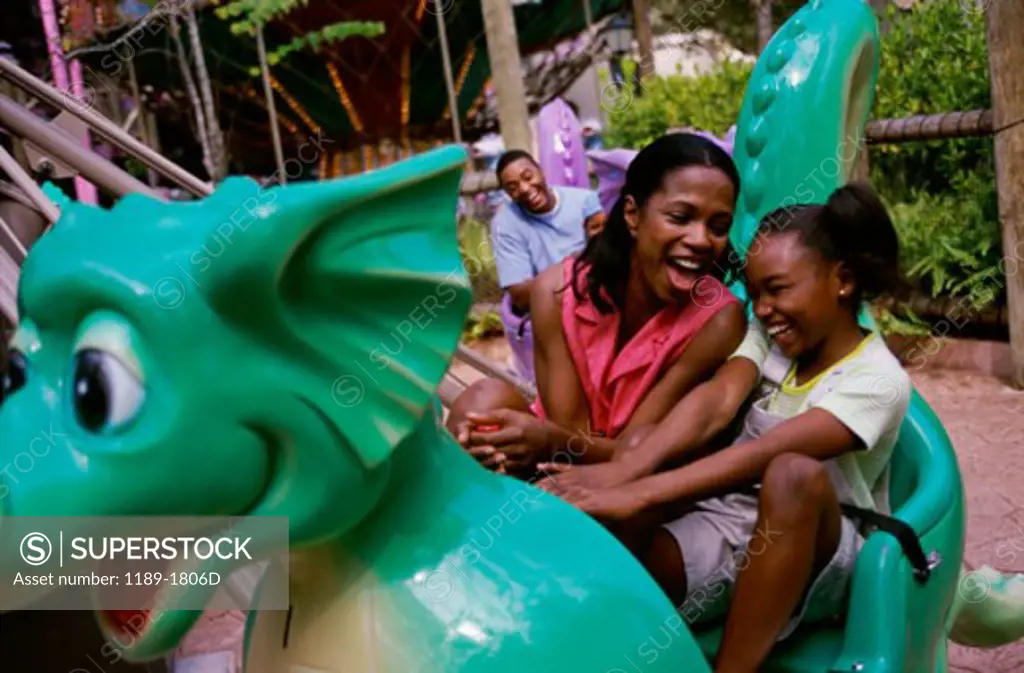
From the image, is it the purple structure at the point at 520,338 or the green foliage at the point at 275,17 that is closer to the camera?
the purple structure at the point at 520,338

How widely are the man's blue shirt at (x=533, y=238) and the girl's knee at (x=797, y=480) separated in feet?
7.09

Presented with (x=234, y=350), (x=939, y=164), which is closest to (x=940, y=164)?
(x=939, y=164)

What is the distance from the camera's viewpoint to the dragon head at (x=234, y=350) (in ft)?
2.15

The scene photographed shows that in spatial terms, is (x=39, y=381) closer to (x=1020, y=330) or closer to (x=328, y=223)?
(x=328, y=223)

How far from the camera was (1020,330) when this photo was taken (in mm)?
3836

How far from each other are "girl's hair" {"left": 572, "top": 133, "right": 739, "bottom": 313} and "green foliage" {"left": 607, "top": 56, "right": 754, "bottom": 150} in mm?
4730

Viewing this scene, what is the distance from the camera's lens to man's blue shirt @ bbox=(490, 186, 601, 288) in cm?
313

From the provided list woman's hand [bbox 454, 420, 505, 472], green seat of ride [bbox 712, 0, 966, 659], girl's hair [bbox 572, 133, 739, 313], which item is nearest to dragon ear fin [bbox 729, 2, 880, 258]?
green seat of ride [bbox 712, 0, 966, 659]

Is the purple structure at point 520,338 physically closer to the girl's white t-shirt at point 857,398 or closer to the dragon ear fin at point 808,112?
the dragon ear fin at point 808,112

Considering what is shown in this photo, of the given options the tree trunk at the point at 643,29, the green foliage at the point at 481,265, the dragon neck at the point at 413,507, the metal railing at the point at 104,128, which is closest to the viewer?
the dragon neck at the point at 413,507

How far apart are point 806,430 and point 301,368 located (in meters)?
0.63

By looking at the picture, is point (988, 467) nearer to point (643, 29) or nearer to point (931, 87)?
point (931, 87)

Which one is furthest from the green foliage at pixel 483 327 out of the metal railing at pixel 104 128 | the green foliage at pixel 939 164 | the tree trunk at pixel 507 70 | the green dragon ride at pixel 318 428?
the green dragon ride at pixel 318 428

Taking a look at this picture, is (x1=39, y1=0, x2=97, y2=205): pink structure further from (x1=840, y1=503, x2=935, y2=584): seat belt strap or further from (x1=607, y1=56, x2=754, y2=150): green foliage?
(x1=840, y1=503, x2=935, y2=584): seat belt strap
